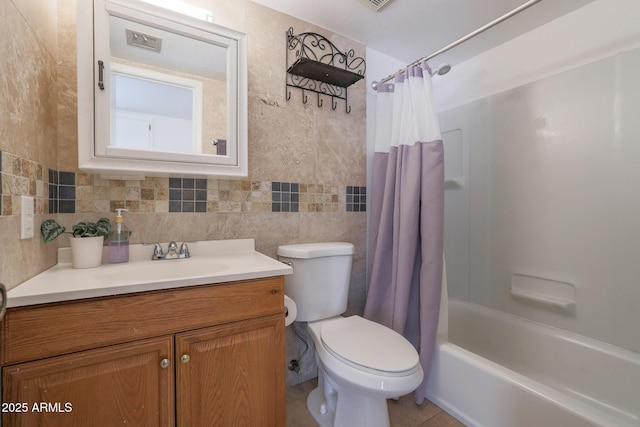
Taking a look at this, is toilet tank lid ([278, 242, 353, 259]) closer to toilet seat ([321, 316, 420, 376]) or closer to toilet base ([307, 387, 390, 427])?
toilet seat ([321, 316, 420, 376])

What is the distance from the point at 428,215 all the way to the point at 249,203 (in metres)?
0.95

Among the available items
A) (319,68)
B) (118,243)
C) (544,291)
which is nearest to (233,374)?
(118,243)

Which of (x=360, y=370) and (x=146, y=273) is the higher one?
(x=146, y=273)

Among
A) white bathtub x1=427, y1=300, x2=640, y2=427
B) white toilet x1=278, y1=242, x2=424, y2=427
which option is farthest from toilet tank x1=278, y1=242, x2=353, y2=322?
white bathtub x1=427, y1=300, x2=640, y2=427

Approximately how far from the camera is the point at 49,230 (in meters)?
0.90

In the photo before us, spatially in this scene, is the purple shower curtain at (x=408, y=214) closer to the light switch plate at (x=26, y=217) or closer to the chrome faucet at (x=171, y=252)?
the chrome faucet at (x=171, y=252)

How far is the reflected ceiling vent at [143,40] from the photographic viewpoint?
43.3 inches

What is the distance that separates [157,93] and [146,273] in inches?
30.9

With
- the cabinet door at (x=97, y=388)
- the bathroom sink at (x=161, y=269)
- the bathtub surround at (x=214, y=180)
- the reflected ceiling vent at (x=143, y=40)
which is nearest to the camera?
the cabinet door at (x=97, y=388)

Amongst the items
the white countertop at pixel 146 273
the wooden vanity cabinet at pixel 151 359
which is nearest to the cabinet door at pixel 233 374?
the wooden vanity cabinet at pixel 151 359

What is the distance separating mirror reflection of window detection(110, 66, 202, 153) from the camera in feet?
3.53

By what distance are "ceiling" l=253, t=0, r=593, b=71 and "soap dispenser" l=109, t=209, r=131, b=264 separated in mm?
1336

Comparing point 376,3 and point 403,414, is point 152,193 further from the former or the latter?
point 403,414

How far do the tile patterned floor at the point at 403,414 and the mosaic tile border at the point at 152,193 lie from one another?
1.06 metres
